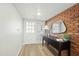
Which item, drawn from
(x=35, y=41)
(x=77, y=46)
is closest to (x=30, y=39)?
(x=35, y=41)

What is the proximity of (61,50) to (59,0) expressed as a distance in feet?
5.38

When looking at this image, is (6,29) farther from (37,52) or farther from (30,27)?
(30,27)

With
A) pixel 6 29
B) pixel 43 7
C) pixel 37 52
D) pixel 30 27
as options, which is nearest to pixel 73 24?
pixel 43 7

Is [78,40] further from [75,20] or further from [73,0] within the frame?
[73,0]

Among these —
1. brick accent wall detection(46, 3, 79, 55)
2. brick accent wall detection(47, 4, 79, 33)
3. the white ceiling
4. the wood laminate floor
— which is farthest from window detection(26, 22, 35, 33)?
brick accent wall detection(46, 3, 79, 55)

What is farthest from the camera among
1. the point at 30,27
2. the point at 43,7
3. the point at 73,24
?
the point at 30,27

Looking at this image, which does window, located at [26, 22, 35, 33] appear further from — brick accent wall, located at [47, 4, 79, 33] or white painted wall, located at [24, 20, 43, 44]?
brick accent wall, located at [47, 4, 79, 33]

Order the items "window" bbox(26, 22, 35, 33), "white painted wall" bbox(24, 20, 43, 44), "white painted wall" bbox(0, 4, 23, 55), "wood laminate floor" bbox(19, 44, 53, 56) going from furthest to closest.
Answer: "white painted wall" bbox(24, 20, 43, 44) → "window" bbox(26, 22, 35, 33) → "wood laminate floor" bbox(19, 44, 53, 56) → "white painted wall" bbox(0, 4, 23, 55)

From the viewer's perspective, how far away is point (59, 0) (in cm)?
122

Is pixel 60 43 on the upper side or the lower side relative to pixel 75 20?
lower

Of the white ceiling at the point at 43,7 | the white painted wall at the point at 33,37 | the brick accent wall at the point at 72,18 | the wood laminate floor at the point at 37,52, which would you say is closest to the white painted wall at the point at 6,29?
the white ceiling at the point at 43,7

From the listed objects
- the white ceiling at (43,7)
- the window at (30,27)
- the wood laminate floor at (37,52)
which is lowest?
the wood laminate floor at (37,52)

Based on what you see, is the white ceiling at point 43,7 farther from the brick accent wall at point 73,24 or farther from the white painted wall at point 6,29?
the white painted wall at point 6,29

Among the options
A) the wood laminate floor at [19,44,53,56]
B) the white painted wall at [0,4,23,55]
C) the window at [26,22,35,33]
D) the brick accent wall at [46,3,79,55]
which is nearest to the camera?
the white painted wall at [0,4,23,55]
